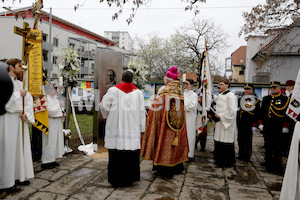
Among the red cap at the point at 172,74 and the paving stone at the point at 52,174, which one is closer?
the paving stone at the point at 52,174

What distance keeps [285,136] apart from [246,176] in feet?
5.39

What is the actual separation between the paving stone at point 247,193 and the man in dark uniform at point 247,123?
6.60 feet

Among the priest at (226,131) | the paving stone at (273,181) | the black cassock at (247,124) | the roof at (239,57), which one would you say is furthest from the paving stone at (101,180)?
the roof at (239,57)

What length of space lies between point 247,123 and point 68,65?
5.18 m

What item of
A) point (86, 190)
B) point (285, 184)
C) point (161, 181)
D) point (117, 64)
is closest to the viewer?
point (285, 184)

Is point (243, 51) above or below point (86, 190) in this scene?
above

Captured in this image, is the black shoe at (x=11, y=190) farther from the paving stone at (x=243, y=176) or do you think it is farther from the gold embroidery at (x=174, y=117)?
the paving stone at (x=243, y=176)

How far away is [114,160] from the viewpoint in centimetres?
413

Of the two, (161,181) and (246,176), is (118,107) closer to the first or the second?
(161,181)

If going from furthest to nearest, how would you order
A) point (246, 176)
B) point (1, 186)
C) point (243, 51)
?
1. point (243, 51)
2. point (246, 176)
3. point (1, 186)

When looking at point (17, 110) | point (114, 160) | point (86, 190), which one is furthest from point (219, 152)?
point (17, 110)

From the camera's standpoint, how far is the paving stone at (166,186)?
13.0 feet

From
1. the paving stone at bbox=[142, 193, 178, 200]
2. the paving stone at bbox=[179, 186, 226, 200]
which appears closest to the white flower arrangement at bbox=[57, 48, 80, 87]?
the paving stone at bbox=[142, 193, 178, 200]

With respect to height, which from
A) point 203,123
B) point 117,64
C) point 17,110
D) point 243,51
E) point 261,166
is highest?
point 243,51
